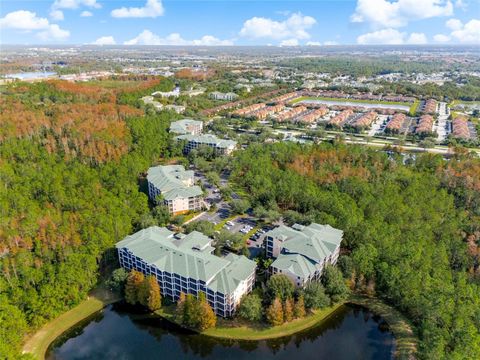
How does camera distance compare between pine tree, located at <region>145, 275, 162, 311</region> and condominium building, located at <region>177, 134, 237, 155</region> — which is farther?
condominium building, located at <region>177, 134, 237, 155</region>

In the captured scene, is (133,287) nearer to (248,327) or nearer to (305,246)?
(248,327)

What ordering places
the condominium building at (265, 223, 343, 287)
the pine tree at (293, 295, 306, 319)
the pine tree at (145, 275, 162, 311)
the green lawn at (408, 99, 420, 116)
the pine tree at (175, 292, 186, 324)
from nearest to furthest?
the pine tree at (293, 295, 306, 319)
the pine tree at (175, 292, 186, 324)
the pine tree at (145, 275, 162, 311)
the condominium building at (265, 223, 343, 287)
the green lawn at (408, 99, 420, 116)

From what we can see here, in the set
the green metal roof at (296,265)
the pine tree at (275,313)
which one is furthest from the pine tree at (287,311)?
the green metal roof at (296,265)

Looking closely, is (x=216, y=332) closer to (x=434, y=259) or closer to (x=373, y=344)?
(x=373, y=344)

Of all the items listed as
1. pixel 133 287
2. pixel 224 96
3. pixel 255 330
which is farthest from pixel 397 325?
pixel 224 96

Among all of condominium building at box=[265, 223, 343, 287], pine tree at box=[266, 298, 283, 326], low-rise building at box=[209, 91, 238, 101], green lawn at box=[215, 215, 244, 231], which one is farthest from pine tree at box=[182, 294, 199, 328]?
low-rise building at box=[209, 91, 238, 101]

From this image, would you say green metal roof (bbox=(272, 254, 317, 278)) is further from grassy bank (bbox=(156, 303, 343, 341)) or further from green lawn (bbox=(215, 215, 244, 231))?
green lawn (bbox=(215, 215, 244, 231))

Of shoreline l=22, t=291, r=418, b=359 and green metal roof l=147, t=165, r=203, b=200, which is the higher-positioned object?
green metal roof l=147, t=165, r=203, b=200
